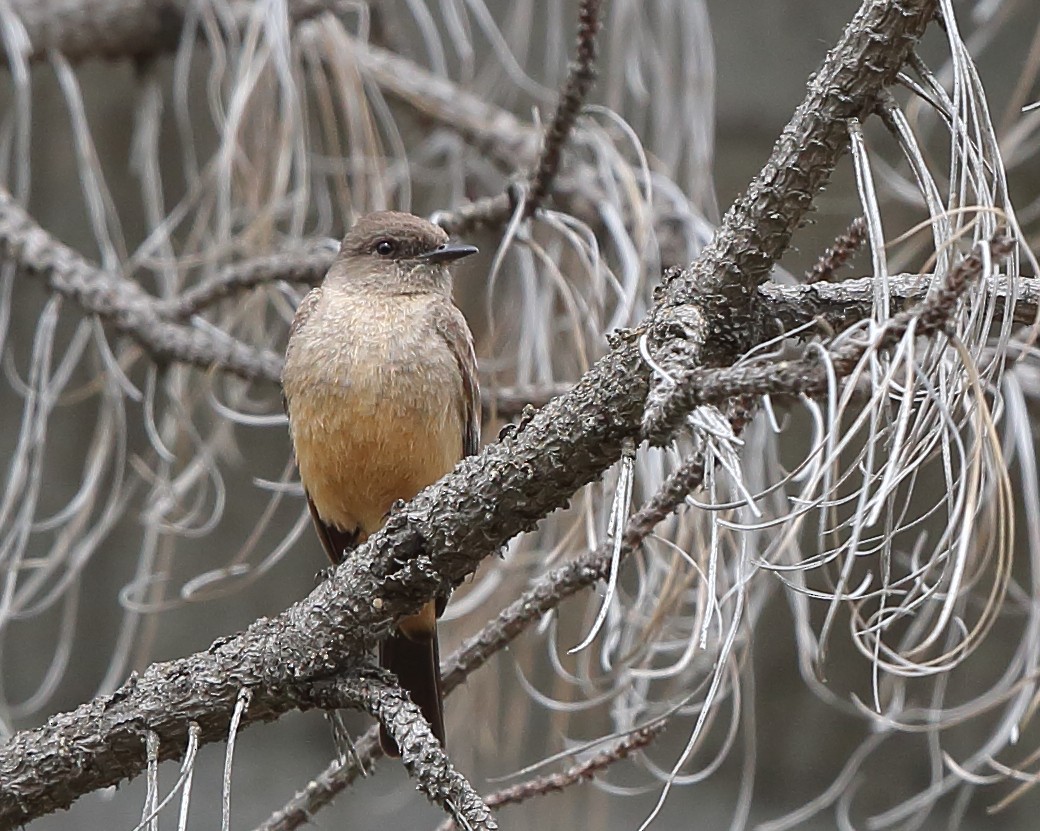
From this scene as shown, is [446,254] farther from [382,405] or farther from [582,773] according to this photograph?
[582,773]

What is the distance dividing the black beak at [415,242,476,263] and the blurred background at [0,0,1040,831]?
0.88 feet

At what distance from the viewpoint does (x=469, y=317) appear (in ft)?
9.95

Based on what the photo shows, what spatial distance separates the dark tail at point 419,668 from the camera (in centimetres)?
206

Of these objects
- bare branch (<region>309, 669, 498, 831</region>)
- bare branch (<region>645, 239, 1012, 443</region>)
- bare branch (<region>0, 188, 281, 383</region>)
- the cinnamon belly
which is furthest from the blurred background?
bare branch (<region>645, 239, 1012, 443</region>)

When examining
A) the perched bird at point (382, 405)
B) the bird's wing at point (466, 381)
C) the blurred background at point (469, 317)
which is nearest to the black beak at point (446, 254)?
the perched bird at point (382, 405)

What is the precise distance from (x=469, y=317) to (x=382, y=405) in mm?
988

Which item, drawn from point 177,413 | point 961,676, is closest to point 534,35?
point 177,413

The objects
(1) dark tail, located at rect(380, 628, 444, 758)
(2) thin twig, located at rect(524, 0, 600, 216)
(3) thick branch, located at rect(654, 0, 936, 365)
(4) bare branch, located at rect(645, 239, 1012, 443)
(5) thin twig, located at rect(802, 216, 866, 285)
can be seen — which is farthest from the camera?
(1) dark tail, located at rect(380, 628, 444, 758)

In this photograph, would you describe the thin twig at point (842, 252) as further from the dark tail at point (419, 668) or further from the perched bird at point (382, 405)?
the dark tail at point (419, 668)

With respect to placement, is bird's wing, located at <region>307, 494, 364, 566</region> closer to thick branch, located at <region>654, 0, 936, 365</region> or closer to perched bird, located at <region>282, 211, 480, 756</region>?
perched bird, located at <region>282, 211, 480, 756</region>

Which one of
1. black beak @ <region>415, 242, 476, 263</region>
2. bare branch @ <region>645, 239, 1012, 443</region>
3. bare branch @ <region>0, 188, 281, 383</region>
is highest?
bare branch @ <region>0, 188, 281, 383</region>

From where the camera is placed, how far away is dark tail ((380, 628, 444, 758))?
2.06 metres

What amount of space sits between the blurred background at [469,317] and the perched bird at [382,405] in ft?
1.08

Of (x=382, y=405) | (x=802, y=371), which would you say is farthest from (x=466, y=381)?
(x=802, y=371)
